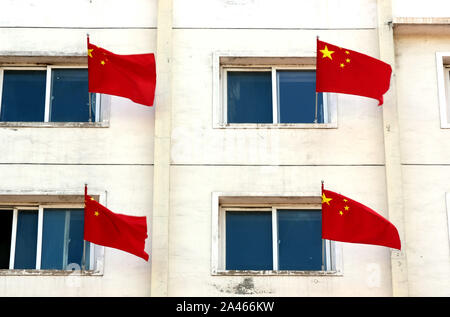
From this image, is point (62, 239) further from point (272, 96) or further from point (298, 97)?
point (298, 97)

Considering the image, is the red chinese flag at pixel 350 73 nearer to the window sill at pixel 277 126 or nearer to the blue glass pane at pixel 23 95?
the window sill at pixel 277 126

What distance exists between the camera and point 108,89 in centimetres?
1594

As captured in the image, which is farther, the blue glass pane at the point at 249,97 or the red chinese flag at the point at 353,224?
the blue glass pane at the point at 249,97

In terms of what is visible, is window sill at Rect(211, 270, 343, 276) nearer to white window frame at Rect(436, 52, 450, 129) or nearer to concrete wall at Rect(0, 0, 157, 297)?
concrete wall at Rect(0, 0, 157, 297)

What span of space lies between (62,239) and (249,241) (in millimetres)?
2963

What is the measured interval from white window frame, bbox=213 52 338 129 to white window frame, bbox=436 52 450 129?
67.9 inches

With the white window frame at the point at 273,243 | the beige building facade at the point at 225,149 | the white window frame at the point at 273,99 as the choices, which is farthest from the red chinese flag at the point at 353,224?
the white window frame at the point at 273,99

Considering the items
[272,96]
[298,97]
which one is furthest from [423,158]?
[272,96]

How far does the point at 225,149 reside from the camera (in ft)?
52.5

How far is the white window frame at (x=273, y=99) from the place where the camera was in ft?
52.9

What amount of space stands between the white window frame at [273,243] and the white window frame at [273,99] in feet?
3.89
